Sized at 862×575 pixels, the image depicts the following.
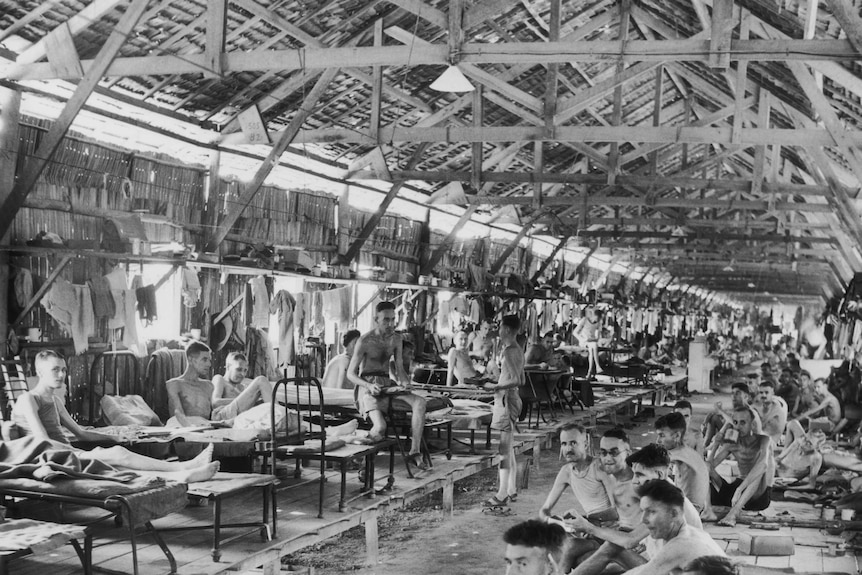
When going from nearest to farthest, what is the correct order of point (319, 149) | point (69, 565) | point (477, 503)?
point (69, 565) → point (477, 503) → point (319, 149)

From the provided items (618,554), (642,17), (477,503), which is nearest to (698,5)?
(642,17)

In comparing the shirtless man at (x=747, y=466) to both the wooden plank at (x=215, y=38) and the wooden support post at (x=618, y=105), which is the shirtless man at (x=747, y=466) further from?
the wooden plank at (x=215, y=38)

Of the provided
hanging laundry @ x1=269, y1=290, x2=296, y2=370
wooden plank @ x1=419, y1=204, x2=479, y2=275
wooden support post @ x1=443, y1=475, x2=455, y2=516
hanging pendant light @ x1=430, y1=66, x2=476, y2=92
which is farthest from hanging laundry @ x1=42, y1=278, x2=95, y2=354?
wooden plank @ x1=419, y1=204, x2=479, y2=275

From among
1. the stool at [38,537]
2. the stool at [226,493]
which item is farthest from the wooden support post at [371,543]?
the stool at [38,537]

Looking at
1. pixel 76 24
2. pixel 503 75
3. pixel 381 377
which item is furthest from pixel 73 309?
pixel 503 75

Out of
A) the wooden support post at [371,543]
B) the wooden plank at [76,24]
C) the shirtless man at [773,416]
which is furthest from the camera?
the shirtless man at [773,416]

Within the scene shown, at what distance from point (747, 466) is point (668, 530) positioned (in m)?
5.05

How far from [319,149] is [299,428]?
276 inches

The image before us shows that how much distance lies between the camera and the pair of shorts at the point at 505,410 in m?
11.3

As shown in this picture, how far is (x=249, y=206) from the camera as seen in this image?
41.7ft

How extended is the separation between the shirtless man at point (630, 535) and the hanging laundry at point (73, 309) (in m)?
5.29

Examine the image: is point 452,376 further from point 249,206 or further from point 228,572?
point 228,572

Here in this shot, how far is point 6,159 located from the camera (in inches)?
341

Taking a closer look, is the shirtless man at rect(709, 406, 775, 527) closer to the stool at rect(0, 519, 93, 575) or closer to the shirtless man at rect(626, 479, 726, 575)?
the shirtless man at rect(626, 479, 726, 575)
